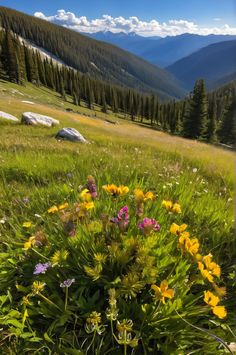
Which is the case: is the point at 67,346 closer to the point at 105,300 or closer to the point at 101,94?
the point at 105,300

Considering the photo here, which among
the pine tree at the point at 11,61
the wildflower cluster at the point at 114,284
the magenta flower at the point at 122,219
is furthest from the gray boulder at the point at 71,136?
the pine tree at the point at 11,61

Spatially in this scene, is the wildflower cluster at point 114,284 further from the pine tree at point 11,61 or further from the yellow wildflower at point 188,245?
the pine tree at point 11,61

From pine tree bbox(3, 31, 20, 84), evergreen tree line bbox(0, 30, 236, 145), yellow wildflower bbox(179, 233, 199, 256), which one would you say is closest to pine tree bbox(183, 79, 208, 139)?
evergreen tree line bbox(0, 30, 236, 145)

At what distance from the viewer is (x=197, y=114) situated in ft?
212

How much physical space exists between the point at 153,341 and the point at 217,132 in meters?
78.3

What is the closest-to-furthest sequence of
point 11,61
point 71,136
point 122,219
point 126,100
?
point 122,219 < point 71,136 < point 11,61 < point 126,100

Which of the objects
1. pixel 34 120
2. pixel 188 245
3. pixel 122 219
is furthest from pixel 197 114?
pixel 188 245

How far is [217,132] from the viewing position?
76000mm

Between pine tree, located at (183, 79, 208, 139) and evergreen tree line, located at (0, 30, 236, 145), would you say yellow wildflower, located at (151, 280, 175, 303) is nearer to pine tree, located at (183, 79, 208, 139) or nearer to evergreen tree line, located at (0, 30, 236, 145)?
evergreen tree line, located at (0, 30, 236, 145)

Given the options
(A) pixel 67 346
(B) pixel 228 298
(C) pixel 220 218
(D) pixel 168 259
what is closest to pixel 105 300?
(A) pixel 67 346

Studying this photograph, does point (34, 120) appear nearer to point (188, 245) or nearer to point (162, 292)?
point (188, 245)

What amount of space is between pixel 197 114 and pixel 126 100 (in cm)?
7832

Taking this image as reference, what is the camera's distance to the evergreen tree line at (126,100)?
215 feet

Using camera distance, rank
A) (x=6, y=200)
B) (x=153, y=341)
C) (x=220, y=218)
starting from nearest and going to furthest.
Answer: (x=153, y=341), (x=220, y=218), (x=6, y=200)
